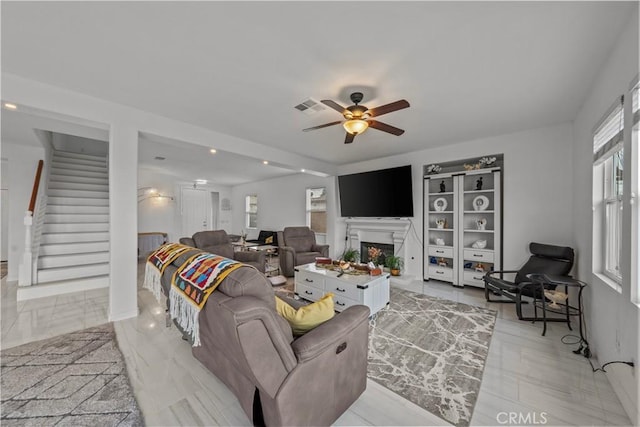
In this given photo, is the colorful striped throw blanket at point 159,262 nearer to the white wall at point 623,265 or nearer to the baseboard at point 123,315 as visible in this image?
the baseboard at point 123,315

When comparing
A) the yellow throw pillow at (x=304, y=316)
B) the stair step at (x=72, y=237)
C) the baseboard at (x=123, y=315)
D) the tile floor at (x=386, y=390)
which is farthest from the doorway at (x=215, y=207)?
the yellow throw pillow at (x=304, y=316)

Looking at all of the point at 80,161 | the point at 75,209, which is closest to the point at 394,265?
the point at 75,209

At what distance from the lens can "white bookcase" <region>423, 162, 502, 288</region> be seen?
13.2ft

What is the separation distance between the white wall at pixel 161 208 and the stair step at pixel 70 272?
3.46m

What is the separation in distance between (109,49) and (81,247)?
4201 mm

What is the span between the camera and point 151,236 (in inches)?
278

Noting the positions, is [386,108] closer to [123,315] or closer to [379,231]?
[379,231]

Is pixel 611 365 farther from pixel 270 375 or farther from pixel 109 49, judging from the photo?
pixel 109 49

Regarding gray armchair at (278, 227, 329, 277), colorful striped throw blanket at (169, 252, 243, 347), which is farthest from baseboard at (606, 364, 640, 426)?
gray armchair at (278, 227, 329, 277)

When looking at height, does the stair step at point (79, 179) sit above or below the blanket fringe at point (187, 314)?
above

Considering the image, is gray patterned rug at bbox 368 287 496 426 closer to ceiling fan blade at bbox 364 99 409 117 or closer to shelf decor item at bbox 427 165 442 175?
ceiling fan blade at bbox 364 99 409 117

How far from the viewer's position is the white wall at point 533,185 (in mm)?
3369

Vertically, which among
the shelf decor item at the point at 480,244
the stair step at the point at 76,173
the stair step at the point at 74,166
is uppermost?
the stair step at the point at 74,166

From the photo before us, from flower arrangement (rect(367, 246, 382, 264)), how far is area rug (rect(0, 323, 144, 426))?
14.8 ft
